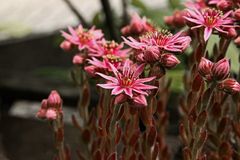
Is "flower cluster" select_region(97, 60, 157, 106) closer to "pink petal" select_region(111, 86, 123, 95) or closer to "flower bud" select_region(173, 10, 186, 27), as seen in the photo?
"pink petal" select_region(111, 86, 123, 95)

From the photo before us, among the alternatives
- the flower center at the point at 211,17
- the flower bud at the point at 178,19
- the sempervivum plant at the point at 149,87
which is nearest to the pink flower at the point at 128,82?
the sempervivum plant at the point at 149,87

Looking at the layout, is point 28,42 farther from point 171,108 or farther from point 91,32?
point 91,32

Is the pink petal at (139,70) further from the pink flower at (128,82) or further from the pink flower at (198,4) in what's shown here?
the pink flower at (198,4)

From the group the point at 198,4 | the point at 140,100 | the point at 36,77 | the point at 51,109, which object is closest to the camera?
the point at 140,100

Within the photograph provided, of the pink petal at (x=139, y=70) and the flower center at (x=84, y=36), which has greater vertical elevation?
the flower center at (x=84, y=36)

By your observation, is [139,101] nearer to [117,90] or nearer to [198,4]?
[117,90]

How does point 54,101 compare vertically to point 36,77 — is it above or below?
below

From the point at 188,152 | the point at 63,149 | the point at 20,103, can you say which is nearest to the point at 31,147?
the point at 63,149

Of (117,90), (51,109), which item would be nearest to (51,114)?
(51,109)
